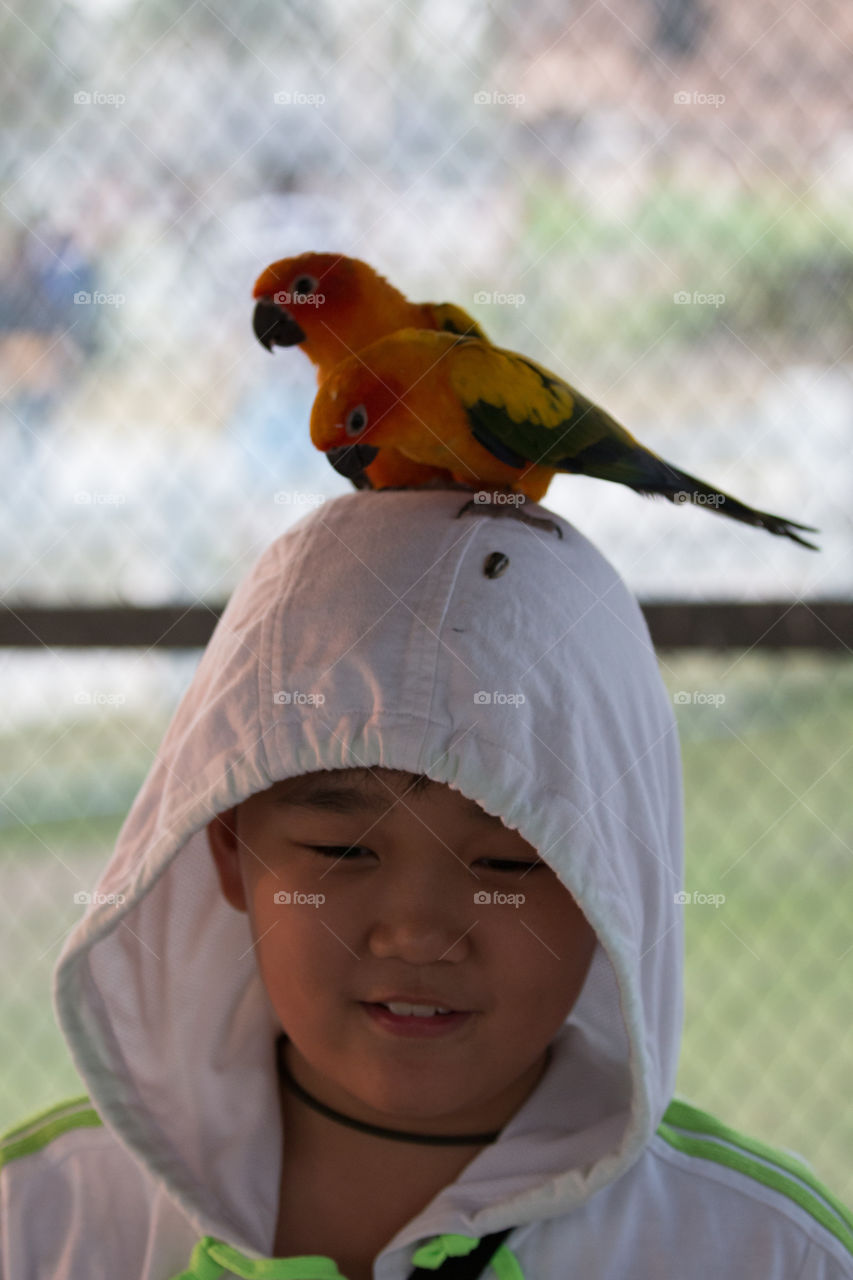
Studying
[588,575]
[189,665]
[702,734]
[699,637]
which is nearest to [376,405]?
[588,575]

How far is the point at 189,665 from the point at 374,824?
932 millimetres

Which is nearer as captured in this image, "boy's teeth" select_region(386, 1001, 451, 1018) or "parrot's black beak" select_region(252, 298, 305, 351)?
"boy's teeth" select_region(386, 1001, 451, 1018)

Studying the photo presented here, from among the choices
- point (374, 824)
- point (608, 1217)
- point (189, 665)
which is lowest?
point (189, 665)

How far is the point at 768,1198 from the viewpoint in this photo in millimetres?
693

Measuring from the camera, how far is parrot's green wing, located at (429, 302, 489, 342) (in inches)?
33.4

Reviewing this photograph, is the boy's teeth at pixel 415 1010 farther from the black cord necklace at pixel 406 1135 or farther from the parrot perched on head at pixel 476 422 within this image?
the parrot perched on head at pixel 476 422

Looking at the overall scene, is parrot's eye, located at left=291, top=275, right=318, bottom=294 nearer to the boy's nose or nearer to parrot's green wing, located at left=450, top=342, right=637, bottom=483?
parrot's green wing, located at left=450, top=342, right=637, bottom=483

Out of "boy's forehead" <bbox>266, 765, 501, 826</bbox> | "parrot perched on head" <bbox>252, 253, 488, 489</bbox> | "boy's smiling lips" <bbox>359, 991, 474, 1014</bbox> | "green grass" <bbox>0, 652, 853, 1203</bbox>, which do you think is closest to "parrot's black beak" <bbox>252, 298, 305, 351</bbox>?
"parrot perched on head" <bbox>252, 253, 488, 489</bbox>

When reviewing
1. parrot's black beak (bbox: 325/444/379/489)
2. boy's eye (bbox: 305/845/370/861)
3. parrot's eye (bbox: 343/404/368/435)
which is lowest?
boy's eye (bbox: 305/845/370/861)

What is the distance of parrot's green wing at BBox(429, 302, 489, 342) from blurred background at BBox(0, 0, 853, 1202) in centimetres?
34

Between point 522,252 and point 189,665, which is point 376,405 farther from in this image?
point 189,665

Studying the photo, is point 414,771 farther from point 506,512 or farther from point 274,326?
point 274,326

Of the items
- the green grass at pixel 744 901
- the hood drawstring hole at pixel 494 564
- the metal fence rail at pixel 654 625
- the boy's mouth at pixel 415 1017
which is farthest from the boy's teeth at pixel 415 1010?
the green grass at pixel 744 901

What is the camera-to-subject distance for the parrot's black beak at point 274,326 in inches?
32.6
